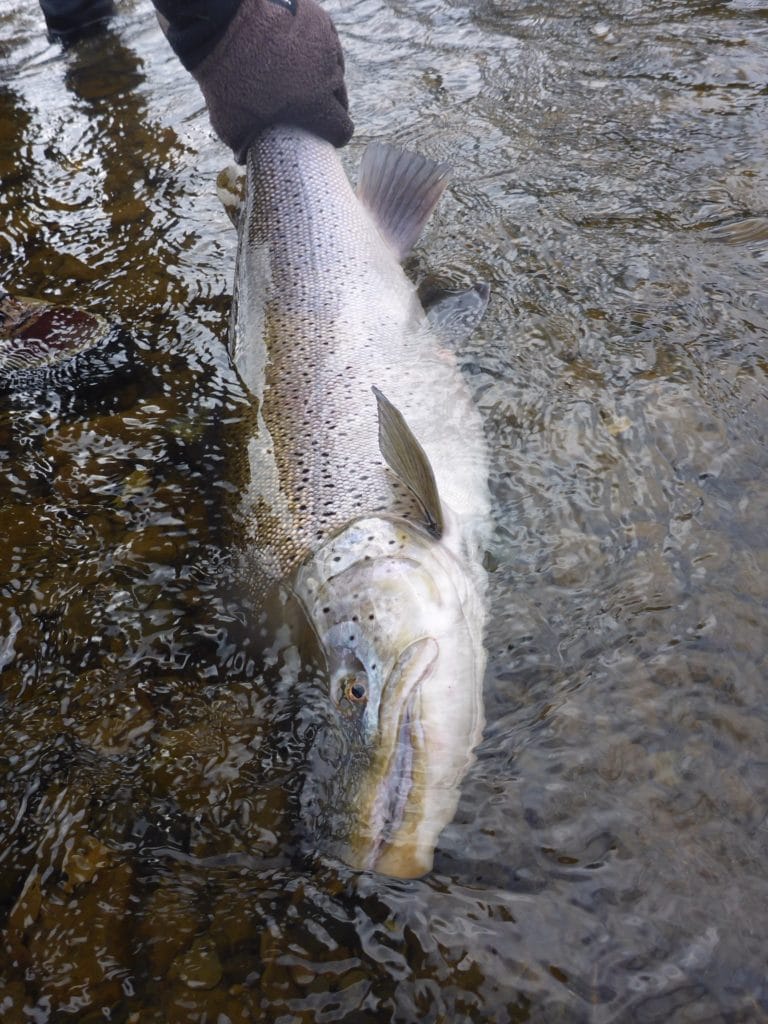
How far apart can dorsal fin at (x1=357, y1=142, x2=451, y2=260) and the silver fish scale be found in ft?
0.30

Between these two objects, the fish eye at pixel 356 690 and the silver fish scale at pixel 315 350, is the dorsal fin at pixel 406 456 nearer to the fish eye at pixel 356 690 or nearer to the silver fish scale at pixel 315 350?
the silver fish scale at pixel 315 350

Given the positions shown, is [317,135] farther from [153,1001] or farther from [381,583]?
[153,1001]

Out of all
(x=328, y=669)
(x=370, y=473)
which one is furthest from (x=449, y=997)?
(x=370, y=473)

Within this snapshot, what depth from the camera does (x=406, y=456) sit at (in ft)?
7.88

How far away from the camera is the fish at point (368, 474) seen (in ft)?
6.66

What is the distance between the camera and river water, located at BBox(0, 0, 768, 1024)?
5.67ft

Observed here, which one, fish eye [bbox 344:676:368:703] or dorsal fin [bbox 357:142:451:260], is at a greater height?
dorsal fin [bbox 357:142:451:260]

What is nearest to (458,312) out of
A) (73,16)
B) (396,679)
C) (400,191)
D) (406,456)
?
(400,191)

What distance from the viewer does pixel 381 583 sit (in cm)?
233

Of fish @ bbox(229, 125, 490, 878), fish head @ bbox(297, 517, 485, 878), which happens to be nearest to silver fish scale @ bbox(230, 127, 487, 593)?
fish @ bbox(229, 125, 490, 878)

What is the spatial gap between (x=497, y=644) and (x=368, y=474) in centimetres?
74

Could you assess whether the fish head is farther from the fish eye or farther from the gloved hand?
the gloved hand

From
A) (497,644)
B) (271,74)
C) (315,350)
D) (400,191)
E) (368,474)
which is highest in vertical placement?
(271,74)

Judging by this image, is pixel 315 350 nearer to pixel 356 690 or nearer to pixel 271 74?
pixel 356 690
